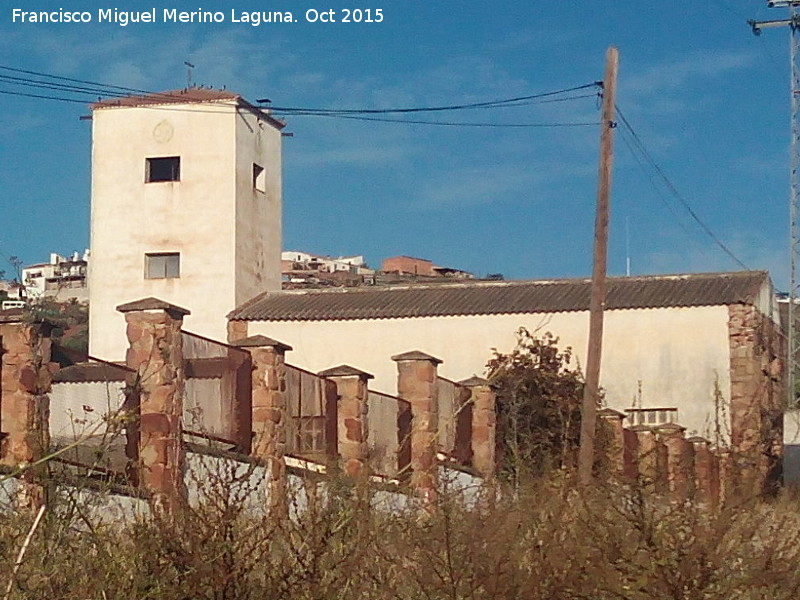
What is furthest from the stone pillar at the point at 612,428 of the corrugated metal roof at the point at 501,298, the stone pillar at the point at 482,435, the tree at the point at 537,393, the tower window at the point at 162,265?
the tower window at the point at 162,265

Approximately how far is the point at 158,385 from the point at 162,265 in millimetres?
27527

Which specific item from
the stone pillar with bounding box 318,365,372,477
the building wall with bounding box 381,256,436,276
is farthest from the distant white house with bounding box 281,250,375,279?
the stone pillar with bounding box 318,365,372,477

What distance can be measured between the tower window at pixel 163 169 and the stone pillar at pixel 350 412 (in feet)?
80.7

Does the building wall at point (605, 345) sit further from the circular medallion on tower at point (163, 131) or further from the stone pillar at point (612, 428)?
the circular medallion on tower at point (163, 131)

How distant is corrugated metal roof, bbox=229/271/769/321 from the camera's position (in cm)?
2981

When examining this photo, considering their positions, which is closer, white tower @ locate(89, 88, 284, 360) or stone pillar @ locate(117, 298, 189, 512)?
stone pillar @ locate(117, 298, 189, 512)

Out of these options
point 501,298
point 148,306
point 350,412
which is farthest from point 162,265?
point 148,306

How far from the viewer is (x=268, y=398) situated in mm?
11828

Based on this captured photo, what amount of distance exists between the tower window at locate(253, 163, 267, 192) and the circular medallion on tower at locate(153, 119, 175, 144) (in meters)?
2.83

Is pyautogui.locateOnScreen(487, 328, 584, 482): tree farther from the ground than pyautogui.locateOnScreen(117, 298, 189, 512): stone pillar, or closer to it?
closer to it

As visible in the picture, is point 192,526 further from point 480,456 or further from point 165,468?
point 480,456

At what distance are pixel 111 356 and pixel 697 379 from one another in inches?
677

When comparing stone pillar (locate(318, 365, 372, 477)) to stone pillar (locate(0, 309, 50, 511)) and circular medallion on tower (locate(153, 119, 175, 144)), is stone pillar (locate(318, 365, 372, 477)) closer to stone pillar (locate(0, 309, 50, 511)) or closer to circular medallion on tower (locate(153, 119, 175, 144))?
stone pillar (locate(0, 309, 50, 511))

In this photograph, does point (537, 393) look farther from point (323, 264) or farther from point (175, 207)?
point (323, 264)
